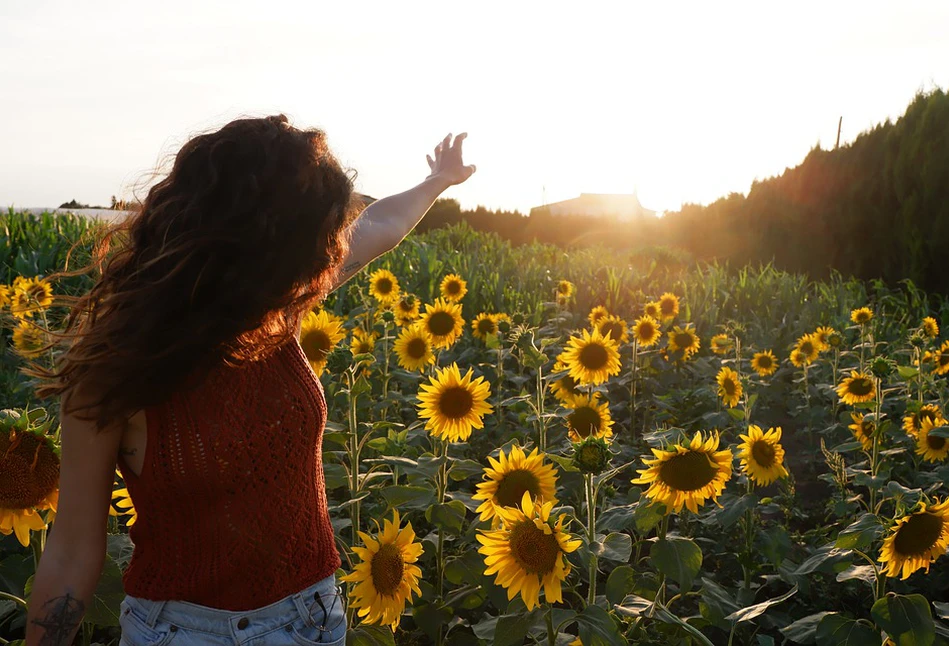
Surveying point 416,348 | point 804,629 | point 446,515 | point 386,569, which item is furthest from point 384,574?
point 416,348

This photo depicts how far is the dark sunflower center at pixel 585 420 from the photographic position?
3.10 m

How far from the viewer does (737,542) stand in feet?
11.8

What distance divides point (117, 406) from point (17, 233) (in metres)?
8.69

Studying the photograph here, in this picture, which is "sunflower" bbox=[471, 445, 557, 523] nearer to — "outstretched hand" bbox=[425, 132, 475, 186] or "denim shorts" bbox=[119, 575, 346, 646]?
"denim shorts" bbox=[119, 575, 346, 646]

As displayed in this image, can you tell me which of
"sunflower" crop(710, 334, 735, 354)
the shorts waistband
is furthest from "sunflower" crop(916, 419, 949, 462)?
the shorts waistband

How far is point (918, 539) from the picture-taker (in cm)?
219

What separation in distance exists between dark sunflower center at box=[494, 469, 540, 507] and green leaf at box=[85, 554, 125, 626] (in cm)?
96

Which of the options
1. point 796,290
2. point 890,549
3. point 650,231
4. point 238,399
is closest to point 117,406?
point 238,399

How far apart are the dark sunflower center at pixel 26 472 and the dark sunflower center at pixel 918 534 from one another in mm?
2095

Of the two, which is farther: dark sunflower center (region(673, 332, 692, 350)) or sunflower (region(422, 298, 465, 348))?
dark sunflower center (region(673, 332, 692, 350))

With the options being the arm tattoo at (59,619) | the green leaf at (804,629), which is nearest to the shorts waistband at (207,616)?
the arm tattoo at (59,619)

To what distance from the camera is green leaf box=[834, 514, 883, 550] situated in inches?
85.8

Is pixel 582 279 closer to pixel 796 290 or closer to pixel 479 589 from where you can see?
pixel 796 290

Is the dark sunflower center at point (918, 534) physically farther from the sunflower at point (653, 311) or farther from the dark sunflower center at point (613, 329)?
the sunflower at point (653, 311)
